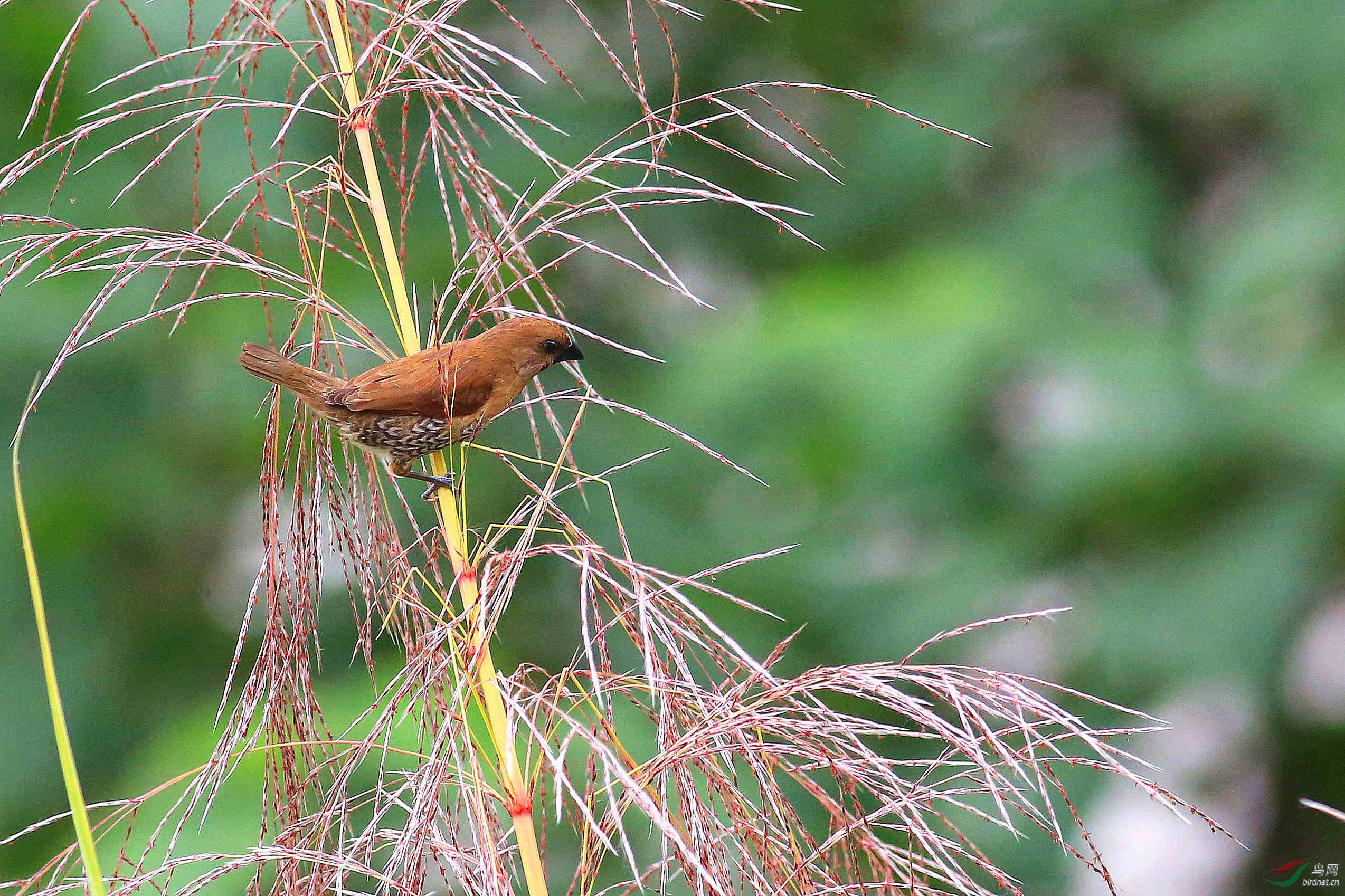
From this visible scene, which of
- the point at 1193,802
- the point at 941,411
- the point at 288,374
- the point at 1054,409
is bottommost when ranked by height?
the point at 1193,802

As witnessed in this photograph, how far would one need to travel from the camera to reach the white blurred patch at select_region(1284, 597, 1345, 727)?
3123 millimetres

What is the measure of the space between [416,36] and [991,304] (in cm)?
194

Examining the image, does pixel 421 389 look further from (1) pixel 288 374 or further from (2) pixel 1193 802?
(2) pixel 1193 802

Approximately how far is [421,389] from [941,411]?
159 centimetres

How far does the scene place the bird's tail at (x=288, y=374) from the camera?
1.50 metres

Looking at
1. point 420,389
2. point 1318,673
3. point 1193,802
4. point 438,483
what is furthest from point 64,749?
point 1318,673

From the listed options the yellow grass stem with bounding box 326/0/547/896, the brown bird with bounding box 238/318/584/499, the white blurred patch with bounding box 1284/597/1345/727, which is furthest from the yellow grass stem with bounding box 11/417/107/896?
the white blurred patch with bounding box 1284/597/1345/727

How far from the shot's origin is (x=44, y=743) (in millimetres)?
3467

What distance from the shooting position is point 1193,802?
3059 millimetres

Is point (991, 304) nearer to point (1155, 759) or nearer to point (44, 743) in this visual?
point (1155, 759)

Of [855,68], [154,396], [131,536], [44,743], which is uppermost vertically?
[855,68]

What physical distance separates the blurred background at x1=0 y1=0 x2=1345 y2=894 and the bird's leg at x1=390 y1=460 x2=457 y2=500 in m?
1.38

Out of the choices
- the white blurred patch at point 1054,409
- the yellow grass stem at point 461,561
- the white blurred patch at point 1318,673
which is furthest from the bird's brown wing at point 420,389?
the white blurred patch at point 1318,673

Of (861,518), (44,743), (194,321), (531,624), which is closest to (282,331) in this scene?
(194,321)
